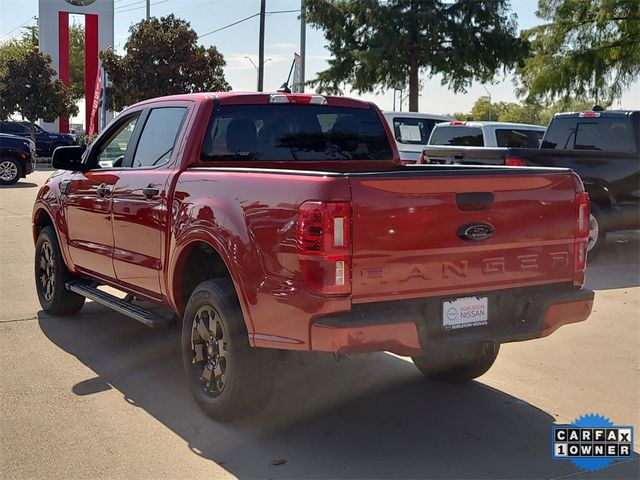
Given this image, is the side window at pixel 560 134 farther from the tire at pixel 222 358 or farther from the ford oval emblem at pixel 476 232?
the tire at pixel 222 358

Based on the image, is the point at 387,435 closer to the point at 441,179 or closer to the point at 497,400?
the point at 497,400

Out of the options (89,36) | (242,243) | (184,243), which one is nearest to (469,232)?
(242,243)

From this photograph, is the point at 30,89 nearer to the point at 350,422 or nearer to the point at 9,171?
the point at 9,171

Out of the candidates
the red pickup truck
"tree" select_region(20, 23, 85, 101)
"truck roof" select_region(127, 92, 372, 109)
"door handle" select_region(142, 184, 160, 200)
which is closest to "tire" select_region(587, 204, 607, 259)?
the red pickup truck

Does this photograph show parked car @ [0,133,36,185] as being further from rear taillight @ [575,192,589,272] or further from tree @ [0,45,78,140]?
rear taillight @ [575,192,589,272]

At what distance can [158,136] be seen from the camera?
548 cm

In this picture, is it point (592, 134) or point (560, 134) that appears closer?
point (592, 134)

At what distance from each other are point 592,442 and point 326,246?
6.79 feet

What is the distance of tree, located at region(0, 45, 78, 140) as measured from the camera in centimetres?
3688

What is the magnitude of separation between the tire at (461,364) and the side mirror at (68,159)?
327 centimetres

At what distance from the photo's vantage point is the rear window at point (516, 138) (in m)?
13.5

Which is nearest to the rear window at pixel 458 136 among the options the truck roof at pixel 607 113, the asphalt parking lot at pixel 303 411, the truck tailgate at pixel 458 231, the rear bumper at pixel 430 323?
the truck roof at pixel 607 113

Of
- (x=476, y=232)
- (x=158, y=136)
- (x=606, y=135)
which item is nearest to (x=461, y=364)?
(x=476, y=232)

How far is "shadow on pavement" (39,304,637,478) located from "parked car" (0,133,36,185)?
16.1 metres
